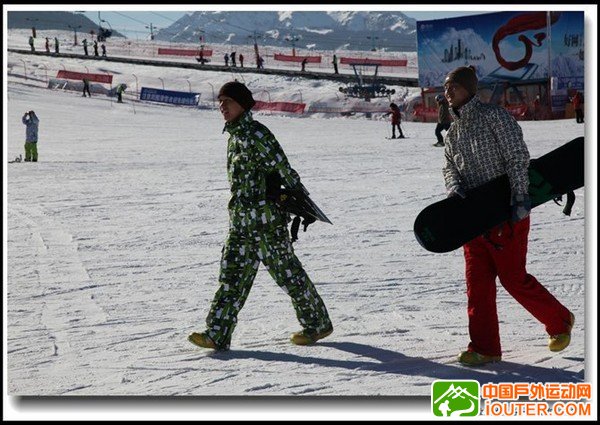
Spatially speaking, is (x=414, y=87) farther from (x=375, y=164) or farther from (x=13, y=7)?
(x=13, y=7)

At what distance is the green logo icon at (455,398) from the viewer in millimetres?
4137

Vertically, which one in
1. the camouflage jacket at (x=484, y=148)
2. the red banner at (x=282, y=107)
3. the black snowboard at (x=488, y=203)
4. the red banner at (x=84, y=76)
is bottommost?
the black snowboard at (x=488, y=203)

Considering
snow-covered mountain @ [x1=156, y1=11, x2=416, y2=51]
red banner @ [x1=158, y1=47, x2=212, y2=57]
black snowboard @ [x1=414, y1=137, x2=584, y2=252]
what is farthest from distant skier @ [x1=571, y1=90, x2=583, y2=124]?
red banner @ [x1=158, y1=47, x2=212, y2=57]

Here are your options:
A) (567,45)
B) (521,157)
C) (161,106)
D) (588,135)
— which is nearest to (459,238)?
(521,157)

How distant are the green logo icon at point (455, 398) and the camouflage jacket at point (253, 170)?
1367 mm

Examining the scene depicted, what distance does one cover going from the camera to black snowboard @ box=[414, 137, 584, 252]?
455cm

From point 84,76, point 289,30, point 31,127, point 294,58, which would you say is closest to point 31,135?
point 31,127

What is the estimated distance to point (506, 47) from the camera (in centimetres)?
3456

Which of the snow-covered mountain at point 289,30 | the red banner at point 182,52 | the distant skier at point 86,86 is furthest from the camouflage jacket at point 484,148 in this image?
the red banner at point 182,52

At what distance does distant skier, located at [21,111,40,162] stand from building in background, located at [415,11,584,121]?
1592 centimetres

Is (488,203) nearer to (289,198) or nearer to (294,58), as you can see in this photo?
(289,198)

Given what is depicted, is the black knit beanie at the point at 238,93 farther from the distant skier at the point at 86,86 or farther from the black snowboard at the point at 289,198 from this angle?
the distant skier at the point at 86,86

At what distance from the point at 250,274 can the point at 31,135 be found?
606 inches

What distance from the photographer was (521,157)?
177 inches
